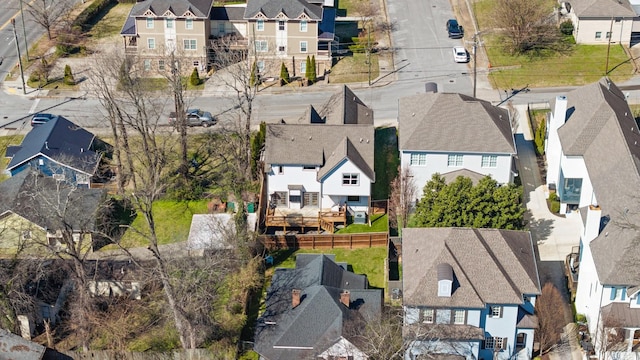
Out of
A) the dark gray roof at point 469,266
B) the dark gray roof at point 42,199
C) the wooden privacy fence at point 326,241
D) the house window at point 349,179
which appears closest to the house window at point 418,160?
the house window at point 349,179

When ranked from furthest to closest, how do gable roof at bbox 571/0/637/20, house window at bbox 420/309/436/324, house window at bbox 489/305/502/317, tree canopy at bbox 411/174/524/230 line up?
gable roof at bbox 571/0/637/20
tree canopy at bbox 411/174/524/230
house window at bbox 489/305/502/317
house window at bbox 420/309/436/324

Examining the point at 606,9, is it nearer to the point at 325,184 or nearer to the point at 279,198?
the point at 325,184

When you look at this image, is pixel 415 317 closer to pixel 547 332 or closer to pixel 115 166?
pixel 547 332

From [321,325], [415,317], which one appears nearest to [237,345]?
[321,325]

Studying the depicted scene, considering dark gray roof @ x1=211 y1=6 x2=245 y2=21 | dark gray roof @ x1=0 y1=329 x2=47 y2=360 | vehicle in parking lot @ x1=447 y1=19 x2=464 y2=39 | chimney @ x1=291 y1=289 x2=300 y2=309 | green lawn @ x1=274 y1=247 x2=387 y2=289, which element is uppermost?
dark gray roof @ x1=211 y1=6 x2=245 y2=21

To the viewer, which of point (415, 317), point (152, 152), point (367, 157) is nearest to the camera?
point (415, 317)

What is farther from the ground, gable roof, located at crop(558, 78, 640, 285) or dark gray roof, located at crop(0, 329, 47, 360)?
gable roof, located at crop(558, 78, 640, 285)

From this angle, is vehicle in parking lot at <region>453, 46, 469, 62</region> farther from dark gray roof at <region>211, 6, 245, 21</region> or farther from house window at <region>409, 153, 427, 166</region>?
house window at <region>409, 153, 427, 166</region>

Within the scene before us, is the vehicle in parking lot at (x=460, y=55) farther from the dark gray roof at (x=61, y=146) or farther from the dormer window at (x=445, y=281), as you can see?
the dormer window at (x=445, y=281)

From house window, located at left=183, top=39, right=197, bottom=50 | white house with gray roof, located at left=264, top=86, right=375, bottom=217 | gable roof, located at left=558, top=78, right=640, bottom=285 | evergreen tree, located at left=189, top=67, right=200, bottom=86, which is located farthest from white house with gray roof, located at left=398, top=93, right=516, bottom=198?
house window, located at left=183, top=39, right=197, bottom=50
